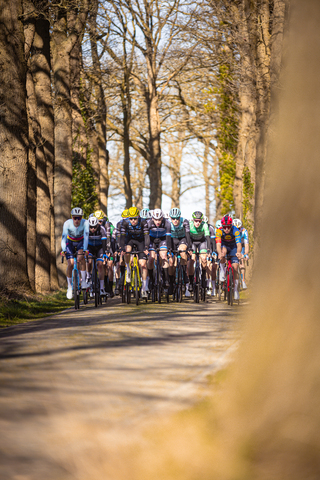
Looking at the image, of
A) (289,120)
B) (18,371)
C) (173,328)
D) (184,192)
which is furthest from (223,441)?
(184,192)

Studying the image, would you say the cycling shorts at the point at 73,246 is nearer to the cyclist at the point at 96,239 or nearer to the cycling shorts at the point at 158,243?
the cyclist at the point at 96,239

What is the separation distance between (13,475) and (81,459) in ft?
1.43

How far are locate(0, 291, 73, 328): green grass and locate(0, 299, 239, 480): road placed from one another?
1.53 metres

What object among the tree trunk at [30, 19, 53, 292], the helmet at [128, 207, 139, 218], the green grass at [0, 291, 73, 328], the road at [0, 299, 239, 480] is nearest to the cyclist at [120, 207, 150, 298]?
the helmet at [128, 207, 139, 218]

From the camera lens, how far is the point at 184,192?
188ft

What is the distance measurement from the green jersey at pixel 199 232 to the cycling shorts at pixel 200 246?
0.32 feet

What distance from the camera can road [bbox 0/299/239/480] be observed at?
4223 millimetres

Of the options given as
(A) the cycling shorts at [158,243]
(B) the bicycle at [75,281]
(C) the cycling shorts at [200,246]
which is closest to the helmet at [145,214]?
(A) the cycling shorts at [158,243]

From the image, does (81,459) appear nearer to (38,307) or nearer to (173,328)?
(173,328)

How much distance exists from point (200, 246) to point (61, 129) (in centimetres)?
732

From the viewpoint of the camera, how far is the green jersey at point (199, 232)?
17406 mm

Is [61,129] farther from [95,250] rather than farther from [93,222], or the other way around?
[95,250]

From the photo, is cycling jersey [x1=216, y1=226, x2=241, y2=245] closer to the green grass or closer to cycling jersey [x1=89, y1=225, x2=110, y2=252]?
cycling jersey [x1=89, y1=225, x2=110, y2=252]

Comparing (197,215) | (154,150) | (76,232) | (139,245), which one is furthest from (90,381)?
(154,150)
